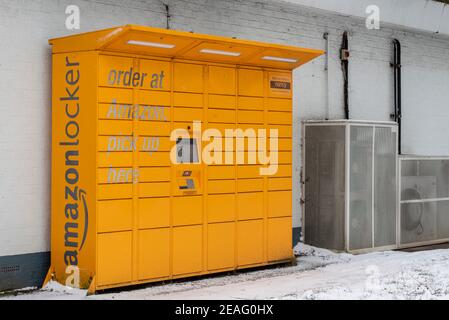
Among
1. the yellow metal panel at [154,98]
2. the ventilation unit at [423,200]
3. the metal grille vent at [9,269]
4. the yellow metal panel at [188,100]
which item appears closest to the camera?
the metal grille vent at [9,269]

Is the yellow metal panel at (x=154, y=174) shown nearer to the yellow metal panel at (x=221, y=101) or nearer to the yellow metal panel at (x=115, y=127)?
the yellow metal panel at (x=115, y=127)

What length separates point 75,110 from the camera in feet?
25.7

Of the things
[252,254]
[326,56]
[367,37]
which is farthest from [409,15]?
[252,254]

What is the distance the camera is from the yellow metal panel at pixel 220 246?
8.73 m

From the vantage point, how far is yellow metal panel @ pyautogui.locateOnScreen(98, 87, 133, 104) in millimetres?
7648

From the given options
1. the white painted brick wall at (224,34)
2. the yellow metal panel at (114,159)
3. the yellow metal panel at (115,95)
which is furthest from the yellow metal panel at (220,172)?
the white painted brick wall at (224,34)

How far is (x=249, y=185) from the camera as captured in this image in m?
9.16

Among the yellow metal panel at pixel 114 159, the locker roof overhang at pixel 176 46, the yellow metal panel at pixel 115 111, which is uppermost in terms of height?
the locker roof overhang at pixel 176 46

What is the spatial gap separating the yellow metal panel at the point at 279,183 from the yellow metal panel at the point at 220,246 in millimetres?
868

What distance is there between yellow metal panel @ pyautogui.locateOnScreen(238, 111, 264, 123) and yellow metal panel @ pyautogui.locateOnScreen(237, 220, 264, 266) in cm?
136

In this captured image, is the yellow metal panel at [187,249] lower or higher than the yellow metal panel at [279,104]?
lower

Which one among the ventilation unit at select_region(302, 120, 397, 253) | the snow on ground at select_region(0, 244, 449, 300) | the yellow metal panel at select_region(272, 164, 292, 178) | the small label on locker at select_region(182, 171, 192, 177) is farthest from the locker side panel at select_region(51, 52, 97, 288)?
the ventilation unit at select_region(302, 120, 397, 253)
